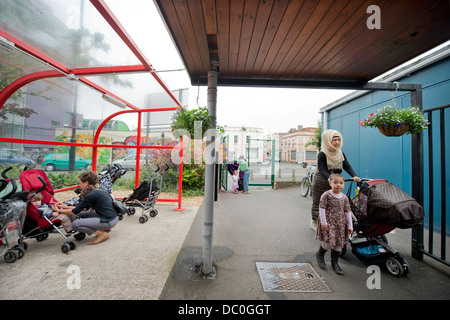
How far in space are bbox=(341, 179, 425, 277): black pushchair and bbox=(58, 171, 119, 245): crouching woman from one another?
375 centimetres

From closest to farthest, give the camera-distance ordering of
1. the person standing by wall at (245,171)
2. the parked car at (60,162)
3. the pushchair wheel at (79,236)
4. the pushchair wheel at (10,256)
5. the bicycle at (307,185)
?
the pushchair wheel at (10,256), the pushchair wheel at (79,236), the parked car at (60,162), the bicycle at (307,185), the person standing by wall at (245,171)

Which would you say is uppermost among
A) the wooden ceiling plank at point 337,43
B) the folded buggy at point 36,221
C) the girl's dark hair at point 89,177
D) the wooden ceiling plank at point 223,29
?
the wooden ceiling plank at point 223,29

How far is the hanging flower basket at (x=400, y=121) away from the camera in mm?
2564

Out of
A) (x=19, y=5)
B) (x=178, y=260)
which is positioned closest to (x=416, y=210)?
(x=178, y=260)

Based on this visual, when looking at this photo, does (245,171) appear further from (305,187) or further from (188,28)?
(188,28)

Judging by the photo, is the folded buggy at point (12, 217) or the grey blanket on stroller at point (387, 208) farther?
the folded buggy at point (12, 217)

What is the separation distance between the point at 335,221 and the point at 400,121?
156cm

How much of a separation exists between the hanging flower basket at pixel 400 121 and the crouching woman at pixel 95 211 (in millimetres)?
4281

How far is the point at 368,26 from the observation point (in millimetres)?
2014

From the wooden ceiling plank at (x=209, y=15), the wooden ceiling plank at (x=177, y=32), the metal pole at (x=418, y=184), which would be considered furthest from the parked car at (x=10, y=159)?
the metal pole at (x=418, y=184)

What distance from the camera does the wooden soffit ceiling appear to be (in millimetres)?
1859

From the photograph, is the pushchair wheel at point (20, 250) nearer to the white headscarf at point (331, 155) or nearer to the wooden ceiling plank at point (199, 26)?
the wooden ceiling plank at point (199, 26)

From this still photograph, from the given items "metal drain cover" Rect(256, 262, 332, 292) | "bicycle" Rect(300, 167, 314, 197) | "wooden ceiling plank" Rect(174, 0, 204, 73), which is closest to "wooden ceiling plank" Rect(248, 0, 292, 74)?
"wooden ceiling plank" Rect(174, 0, 204, 73)
